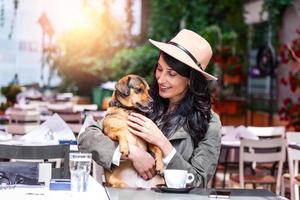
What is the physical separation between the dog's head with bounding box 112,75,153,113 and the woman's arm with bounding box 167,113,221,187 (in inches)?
8.8

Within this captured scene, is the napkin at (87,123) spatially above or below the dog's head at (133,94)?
below

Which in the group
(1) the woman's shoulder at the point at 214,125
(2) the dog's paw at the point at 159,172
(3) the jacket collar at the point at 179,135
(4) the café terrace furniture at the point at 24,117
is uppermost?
(1) the woman's shoulder at the point at 214,125

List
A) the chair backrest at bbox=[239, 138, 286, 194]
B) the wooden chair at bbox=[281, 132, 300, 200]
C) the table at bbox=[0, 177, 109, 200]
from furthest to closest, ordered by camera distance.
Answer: the chair backrest at bbox=[239, 138, 286, 194] < the wooden chair at bbox=[281, 132, 300, 200] < the table at bbox=[0, 177, 109, 200]

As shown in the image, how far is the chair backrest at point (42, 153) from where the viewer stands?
2199 mm

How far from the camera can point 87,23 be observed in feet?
48.1

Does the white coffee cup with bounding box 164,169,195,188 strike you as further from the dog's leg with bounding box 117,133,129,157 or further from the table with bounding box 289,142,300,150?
the table with bounding box 289,142,300,150

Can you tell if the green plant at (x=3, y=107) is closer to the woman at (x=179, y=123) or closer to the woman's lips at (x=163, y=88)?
the woman at (x=179, y=123)

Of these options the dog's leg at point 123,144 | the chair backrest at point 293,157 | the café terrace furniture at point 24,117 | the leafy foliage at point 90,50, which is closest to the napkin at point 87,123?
the dog's leg at point 123,144

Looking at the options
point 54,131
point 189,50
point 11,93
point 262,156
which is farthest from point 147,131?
point 11,93

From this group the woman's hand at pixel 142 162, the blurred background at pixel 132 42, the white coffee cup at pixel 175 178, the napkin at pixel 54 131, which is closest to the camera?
the white coffee cup at pixel 175 178

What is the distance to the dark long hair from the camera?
243 centimetres

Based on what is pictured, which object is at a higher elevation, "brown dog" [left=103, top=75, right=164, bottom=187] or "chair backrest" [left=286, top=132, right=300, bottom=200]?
"brown dog" [left=103, top=75, right=164, bottom=187]

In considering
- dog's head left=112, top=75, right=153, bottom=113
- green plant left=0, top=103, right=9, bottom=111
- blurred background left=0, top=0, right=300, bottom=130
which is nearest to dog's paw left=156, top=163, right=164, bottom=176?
dog's head left=112, top=75, right=153, bottom=113

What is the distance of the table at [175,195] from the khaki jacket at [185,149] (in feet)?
0.52
